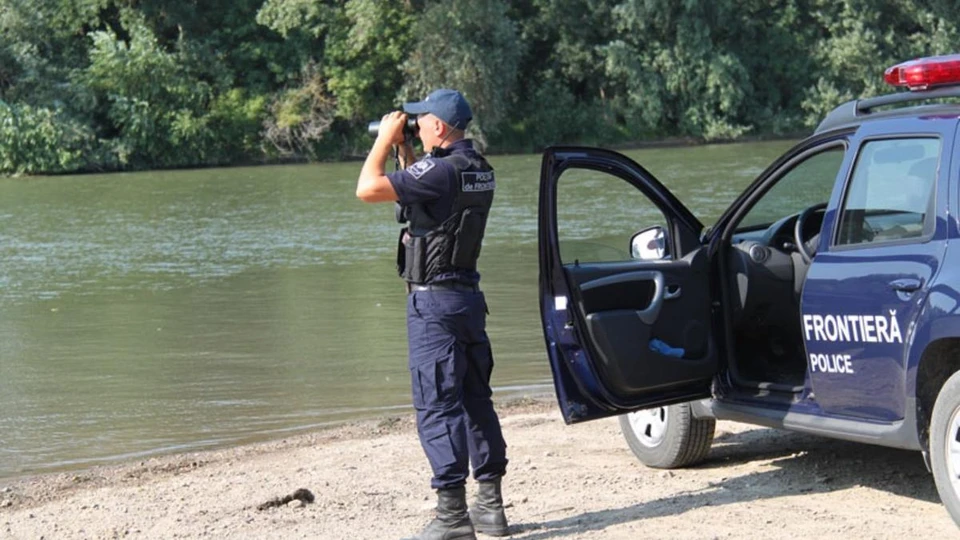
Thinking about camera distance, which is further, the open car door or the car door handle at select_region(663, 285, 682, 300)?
the car door handle at select_region(663, 285, 682, 300)

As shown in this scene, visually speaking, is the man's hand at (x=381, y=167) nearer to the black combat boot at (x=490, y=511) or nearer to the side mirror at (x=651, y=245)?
the black combat boot at (x=490, y=511)

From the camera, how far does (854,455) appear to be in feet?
22.5

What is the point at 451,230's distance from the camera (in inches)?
214

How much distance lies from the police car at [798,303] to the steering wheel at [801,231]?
0.01 meters

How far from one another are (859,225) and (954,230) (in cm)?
57

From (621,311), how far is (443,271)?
1022 millimetres

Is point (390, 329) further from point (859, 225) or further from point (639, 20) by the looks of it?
point (639, 20)

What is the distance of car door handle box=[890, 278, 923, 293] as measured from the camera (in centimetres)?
523

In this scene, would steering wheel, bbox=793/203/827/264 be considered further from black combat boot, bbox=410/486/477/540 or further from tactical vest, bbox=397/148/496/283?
black combat boot, bbox=410/486/477/540

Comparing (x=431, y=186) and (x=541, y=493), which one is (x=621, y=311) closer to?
(x=541, y=493)

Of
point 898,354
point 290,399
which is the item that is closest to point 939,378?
point 898,354

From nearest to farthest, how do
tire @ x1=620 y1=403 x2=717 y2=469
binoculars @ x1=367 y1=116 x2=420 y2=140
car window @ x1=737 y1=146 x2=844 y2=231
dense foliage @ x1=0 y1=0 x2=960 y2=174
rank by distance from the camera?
binoculars @ x1=367 y1=116 x2=420 y2=140 → car window @ x1=737 y1=146 x2=844 y2=231 → tire @ x1=620 y1=403 x2=717 y2=469 → dense foliage @ x1=0 y1=0 x2=960 y2=174

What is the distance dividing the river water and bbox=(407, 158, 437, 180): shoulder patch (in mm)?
3687

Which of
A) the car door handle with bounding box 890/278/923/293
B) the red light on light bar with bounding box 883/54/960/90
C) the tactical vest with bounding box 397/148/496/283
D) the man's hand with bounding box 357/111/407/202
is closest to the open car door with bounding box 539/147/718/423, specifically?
the tactical vest with bounding box 397/148/496/283
